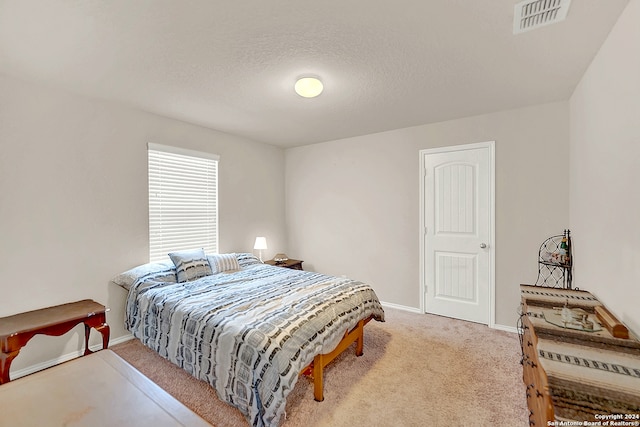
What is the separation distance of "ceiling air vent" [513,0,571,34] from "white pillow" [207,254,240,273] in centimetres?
337

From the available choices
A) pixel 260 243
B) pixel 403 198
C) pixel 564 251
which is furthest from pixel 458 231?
pixel 260 243

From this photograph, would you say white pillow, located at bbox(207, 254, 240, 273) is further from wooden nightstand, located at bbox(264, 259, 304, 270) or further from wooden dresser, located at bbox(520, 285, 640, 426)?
wooden dresser, located at bbox(520, 285, 640, 426)

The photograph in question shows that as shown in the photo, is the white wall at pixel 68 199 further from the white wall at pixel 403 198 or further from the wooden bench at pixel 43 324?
the white wall at pixel 403 198

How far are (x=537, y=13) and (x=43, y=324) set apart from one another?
153 inches

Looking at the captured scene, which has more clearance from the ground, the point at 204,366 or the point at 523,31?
the point at 523,31

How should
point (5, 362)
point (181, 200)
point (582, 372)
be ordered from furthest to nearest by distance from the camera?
point (181, 200)
point (5, 362)
point (582, 372)

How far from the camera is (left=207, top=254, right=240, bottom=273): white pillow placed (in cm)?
334

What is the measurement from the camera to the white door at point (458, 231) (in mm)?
3297

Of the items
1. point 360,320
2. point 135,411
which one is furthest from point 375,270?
point 135,411

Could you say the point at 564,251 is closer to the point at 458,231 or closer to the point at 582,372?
the point at 458,231

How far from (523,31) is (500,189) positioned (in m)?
1.86

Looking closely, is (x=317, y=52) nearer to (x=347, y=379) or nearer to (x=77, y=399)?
(x=77, y=399)

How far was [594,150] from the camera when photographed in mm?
2115

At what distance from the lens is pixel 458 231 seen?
3.47 m
